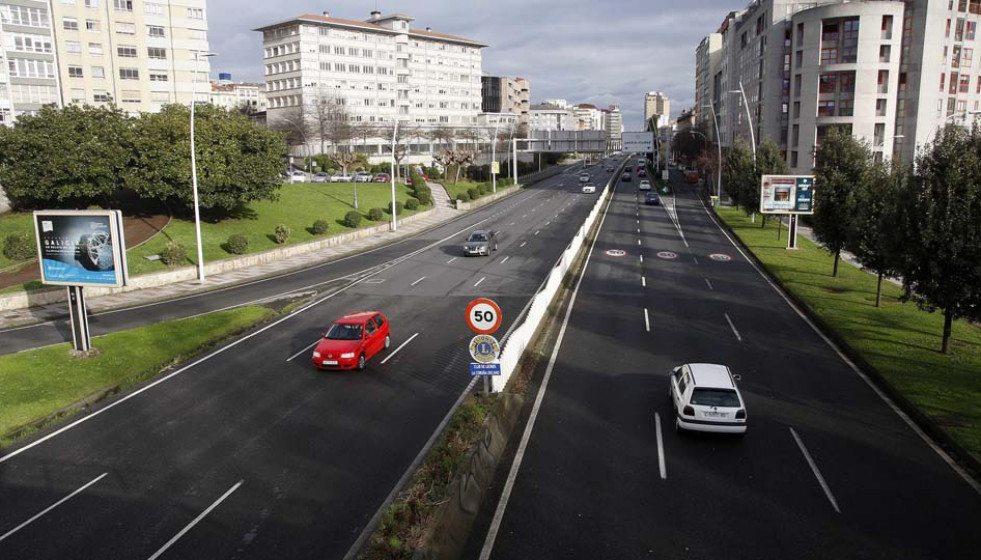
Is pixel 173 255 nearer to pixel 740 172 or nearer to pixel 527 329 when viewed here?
pixel 527 329

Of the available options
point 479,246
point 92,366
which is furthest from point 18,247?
point 479,246

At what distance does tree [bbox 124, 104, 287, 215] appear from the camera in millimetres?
42719

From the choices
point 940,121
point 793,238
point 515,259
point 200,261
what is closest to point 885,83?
point 940,121

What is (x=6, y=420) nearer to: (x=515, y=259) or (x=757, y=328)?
(x=757, y=328)

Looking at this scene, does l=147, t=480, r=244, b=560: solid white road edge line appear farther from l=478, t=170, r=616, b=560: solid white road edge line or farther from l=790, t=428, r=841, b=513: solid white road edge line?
l=790, t=428, r=841, b=513: solid white road edge line

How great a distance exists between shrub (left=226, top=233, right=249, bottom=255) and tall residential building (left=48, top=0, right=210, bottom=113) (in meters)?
42.0

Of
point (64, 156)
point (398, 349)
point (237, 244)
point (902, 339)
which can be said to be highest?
point (64, 156)

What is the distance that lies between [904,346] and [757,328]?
195 inches

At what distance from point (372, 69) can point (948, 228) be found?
368 feet

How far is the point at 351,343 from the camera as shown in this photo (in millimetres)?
20641

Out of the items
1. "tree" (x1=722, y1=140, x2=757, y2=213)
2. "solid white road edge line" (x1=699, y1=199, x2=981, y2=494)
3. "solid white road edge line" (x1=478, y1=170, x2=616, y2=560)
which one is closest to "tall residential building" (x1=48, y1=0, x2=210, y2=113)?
"tree" (x1=722, y1=140, x2=757, y2=213)

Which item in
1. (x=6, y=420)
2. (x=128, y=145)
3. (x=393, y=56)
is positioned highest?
(x=393, y=56)

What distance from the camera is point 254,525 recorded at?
11844 millimetres

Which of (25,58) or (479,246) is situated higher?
(25,58)
